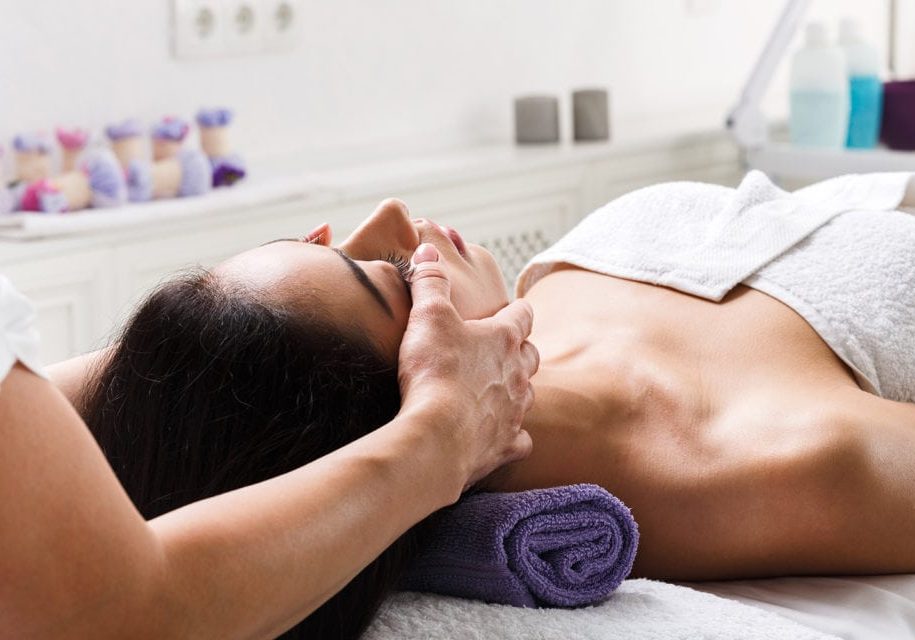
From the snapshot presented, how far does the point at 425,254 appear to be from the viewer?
1173 millimetres

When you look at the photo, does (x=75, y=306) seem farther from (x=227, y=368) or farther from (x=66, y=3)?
(x=227, y=368)

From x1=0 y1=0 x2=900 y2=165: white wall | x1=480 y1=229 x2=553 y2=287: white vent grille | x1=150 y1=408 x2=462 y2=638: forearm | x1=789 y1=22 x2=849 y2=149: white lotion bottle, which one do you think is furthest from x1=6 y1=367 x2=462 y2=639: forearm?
x1=789 y1=22 x2=849 y2=149: white lotion bottle

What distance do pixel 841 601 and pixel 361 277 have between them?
49 centimetres

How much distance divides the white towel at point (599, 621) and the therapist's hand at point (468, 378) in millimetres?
106

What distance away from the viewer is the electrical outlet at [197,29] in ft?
7.52

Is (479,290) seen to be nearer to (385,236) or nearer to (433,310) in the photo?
(385,236)

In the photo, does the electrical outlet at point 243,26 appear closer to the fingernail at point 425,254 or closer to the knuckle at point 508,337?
the fingernail at point 425,254

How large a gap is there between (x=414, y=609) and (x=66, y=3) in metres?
1.50

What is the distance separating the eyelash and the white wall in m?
1.15

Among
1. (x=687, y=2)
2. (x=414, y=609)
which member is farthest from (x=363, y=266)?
(x=687, y=2)

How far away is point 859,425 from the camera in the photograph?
1.09m

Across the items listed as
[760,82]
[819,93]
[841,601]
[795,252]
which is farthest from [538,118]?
[841,601]

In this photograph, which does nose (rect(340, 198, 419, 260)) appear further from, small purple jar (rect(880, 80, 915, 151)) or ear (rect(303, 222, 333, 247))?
small purple jar (rect(880, 80, 915, 151))

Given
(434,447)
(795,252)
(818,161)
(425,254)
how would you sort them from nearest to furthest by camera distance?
(434,447) < (425,254) < (795,252) < (818,161)
